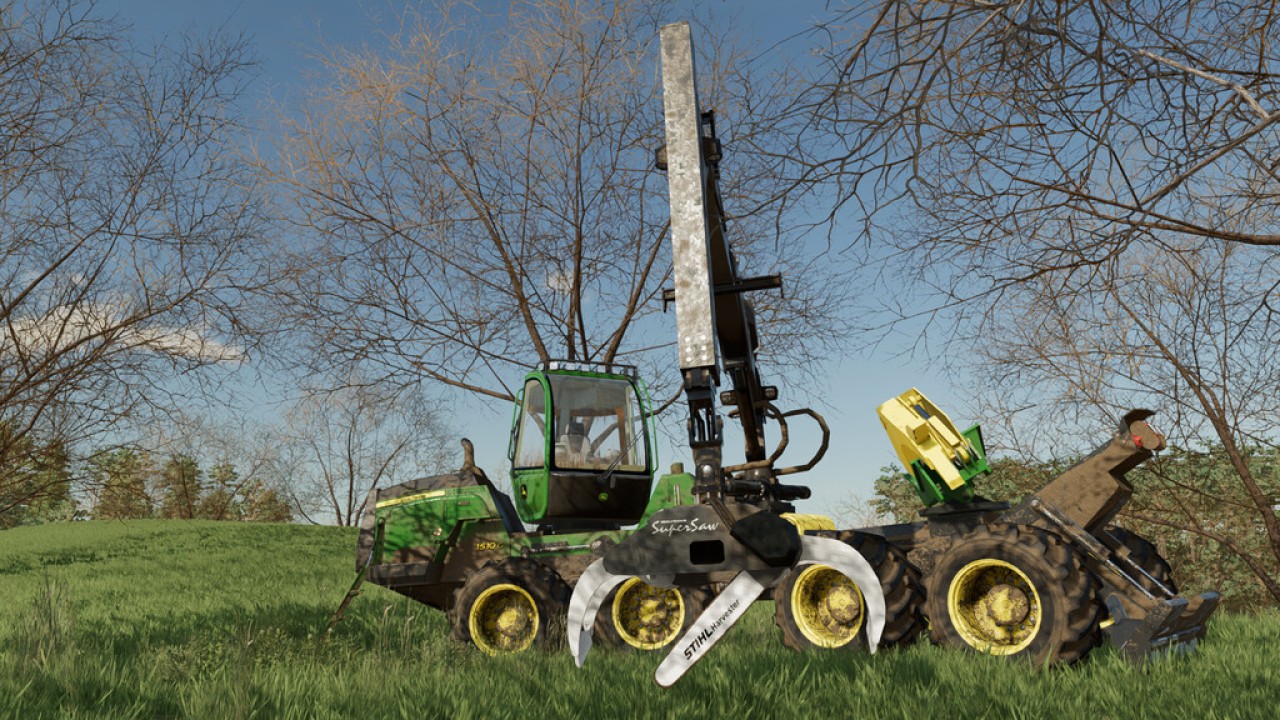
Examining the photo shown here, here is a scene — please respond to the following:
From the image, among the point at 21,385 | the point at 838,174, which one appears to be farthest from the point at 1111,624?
the point at 21,385

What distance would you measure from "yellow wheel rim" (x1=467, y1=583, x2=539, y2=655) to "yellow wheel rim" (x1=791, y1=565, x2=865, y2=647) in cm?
283

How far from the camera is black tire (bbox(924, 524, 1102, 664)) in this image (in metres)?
5.65

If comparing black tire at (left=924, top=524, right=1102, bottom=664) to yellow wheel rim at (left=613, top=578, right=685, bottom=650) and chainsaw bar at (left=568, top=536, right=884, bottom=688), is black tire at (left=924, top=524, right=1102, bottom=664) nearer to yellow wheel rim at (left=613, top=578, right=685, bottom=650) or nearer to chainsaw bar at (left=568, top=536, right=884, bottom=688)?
chainsaw bar at (left=568, top=536, right=884, bottom=688)

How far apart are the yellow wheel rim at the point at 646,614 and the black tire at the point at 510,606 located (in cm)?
57

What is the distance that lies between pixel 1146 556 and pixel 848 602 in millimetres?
2873

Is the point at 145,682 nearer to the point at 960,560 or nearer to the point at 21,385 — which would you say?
the point at 21,385

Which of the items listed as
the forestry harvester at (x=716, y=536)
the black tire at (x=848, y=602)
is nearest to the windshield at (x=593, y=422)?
the forestry harvester at (x=716, y=536)

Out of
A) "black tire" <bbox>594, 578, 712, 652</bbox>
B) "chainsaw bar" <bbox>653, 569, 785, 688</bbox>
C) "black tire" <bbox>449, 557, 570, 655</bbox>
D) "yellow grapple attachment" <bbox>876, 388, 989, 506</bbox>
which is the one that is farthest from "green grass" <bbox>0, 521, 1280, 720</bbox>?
"yellow grapple attachment" <bbox>876, 388, 989, 506</bbox>

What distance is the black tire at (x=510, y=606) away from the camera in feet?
28.1

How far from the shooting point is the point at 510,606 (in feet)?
29.1

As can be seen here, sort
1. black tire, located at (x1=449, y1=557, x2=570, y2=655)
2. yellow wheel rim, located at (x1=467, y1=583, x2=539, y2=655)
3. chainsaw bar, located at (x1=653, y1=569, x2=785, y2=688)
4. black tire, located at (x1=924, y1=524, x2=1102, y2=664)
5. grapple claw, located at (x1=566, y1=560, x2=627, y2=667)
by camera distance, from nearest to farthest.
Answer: chainsaw bar, located at (x1=653, y1=569, x2=785, y2=688), black tire, located at (x1=924, y1=524, x2=1102, y2=664), grapple claw, located at (x1=566, y1=560, x2=627, y2=667), black tire, located at (x1=449, y1=557, x2=570, y2=655), yellow wheel rim, located at (x1=467, y1=583, x2=539, y2=655)

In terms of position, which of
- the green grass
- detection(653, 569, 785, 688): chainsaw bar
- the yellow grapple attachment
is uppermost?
the yellow grapple attachment

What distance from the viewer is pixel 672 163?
5.28 m

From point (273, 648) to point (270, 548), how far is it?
1747 cm
